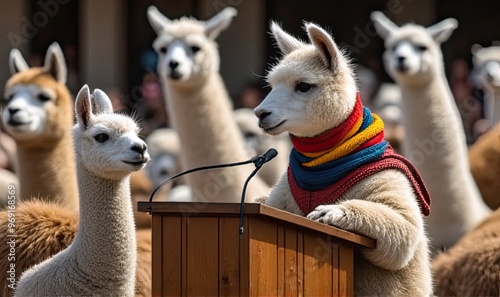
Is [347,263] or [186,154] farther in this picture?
[186,154]

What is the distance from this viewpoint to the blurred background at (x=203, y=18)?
554 inches

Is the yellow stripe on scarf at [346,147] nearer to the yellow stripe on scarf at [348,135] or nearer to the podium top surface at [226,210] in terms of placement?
the yellow stripe on scarf at [348,135]

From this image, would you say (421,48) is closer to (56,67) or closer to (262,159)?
(56,67)

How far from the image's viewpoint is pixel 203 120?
8312 mm

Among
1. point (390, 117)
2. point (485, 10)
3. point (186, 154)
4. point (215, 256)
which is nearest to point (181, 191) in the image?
point (186, 154)

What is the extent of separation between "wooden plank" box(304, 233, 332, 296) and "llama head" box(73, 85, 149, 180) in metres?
0.76

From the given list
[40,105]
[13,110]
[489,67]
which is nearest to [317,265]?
[40,105]

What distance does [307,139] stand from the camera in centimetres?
485

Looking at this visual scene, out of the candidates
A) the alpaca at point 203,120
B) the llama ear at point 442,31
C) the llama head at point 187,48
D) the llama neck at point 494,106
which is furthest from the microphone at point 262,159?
the llama neck at point 494,106

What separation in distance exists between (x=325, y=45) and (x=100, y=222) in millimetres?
1045

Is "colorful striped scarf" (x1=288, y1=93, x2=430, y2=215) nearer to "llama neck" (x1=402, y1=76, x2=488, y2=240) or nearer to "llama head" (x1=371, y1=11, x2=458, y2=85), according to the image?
"llama neck" (x1=402, y1=76, x2=488, y2=240)

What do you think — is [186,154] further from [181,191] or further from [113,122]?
[113,122]

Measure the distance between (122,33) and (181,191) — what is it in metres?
5.06

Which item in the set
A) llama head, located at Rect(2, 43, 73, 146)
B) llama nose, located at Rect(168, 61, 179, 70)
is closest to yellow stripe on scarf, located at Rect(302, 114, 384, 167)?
llama head, located at Rect(2, 43, 73, 146)
